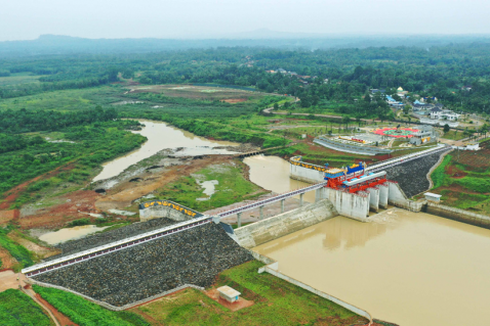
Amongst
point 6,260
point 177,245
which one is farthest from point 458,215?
point 6,260

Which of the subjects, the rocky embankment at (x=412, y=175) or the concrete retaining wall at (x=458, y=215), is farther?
the rocky embankment at (x=412, y=175)

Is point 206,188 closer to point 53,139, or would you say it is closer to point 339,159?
point 339,159

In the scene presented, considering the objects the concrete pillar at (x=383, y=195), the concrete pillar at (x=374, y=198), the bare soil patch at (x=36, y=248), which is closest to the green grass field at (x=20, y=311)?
the bare soil patch at (x=36, y=248)

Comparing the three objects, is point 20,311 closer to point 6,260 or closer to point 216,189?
point 6,260

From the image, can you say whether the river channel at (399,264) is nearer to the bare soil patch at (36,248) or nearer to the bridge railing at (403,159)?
the bridge railing at (403,159)

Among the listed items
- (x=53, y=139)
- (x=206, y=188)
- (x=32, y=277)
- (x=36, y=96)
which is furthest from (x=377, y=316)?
(x=36, y=96)
